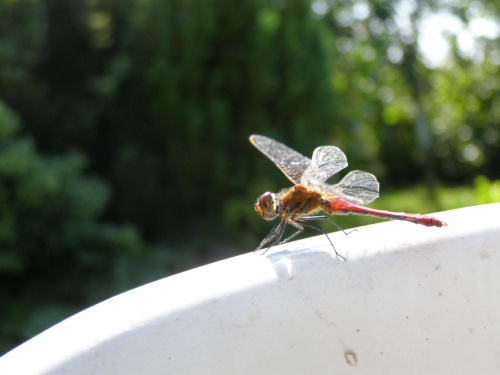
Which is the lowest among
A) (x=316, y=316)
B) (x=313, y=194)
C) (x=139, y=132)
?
(x=139, y=132)

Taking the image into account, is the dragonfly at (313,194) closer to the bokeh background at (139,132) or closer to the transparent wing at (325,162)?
the transparent wing at (325,162)

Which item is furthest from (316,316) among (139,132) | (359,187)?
(139,132)

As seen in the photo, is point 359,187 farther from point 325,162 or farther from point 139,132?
point 139,132

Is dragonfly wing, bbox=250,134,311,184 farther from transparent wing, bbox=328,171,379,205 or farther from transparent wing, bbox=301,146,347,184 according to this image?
transparent wing, bbox=328,171,379,205

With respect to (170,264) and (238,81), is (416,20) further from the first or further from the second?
(170,264)

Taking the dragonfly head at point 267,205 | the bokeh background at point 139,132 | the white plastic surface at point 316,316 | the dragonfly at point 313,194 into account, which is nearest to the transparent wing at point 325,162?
the dragonfly at point 313,194

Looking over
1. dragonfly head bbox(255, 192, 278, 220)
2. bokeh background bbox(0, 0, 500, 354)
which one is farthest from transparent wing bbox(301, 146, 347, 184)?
bokeh background bbox(0, 0, 500, 354)

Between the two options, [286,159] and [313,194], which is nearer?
[313,194]
